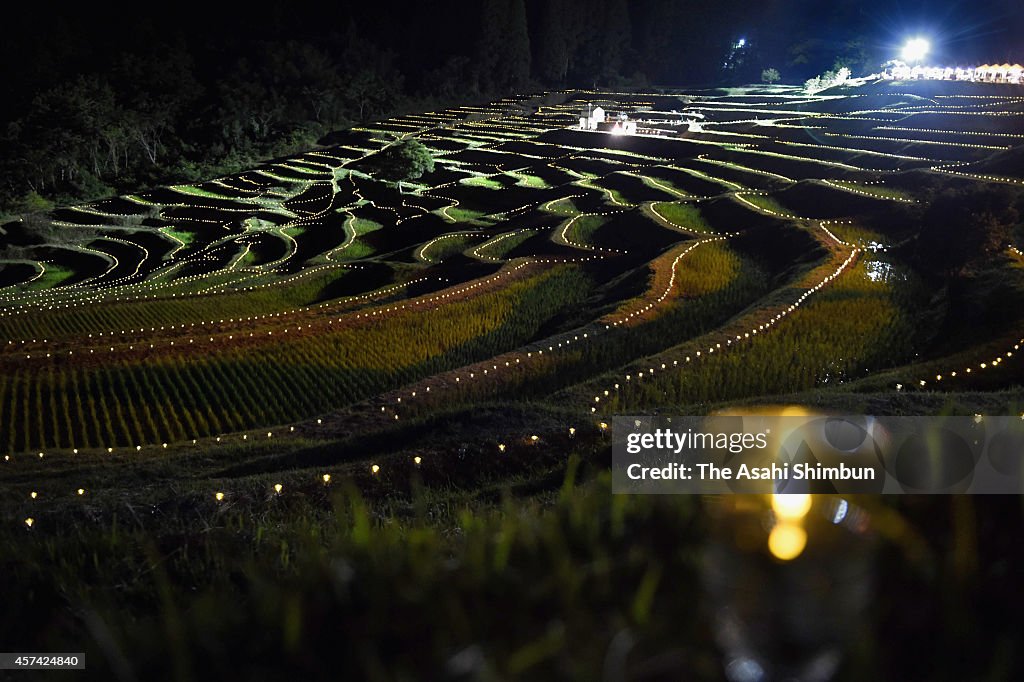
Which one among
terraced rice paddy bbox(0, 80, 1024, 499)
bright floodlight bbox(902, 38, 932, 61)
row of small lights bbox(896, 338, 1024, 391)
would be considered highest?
bright floodlight bbox(902, 38, 932, 61)

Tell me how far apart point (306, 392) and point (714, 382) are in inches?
259

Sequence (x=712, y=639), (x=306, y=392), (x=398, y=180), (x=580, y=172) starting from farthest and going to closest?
(x=398, y=180)
(x=580, y=172)
(x=306, y=392)
(x=712, y=639)

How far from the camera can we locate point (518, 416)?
8352 millimetres

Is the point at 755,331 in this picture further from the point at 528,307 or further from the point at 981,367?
the point at 528,307

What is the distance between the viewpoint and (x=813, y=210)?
23.2m

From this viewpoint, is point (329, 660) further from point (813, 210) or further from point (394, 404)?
point (813, 210)

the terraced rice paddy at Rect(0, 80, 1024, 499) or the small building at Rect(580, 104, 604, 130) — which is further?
the small building at Rect(580, 104, 604, 130)

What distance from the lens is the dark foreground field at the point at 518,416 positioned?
2748 mm

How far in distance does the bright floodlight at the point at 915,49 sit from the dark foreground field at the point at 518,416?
90.2ft

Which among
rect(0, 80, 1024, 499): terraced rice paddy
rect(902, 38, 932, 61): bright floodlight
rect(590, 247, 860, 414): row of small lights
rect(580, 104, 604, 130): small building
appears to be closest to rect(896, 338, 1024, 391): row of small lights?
rect(0, 80, 1024, 499): terraced rice paddy

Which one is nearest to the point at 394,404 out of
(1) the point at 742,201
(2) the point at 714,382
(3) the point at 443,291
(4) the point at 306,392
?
(4) the point at 306,392

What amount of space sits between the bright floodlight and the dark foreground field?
27.5m

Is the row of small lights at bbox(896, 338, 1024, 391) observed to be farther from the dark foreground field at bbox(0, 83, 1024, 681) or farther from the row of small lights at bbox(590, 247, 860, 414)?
the row of small lights at bbox(590, 247, 860, 414)

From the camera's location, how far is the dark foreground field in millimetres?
2748
